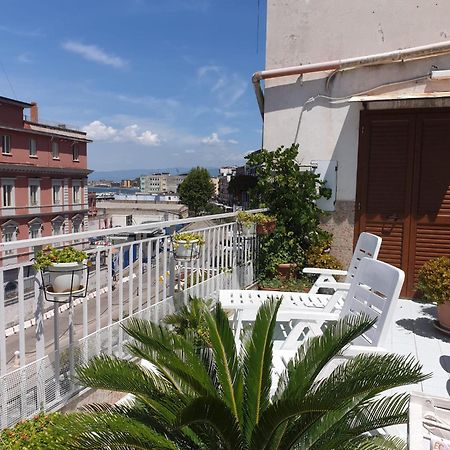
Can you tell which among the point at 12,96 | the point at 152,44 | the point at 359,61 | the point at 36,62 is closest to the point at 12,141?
the point at 12,96

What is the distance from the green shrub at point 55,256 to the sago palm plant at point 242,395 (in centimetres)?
51

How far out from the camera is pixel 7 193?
1388 inches

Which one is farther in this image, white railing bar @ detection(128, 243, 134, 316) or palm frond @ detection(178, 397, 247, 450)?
white railing bar @ detection(128, 243, 134, 316)

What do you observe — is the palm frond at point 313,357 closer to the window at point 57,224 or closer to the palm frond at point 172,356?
the palm frond at point 172,356

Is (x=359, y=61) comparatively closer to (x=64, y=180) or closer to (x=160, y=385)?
(x=160, y=385)

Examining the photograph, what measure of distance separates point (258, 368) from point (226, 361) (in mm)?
157

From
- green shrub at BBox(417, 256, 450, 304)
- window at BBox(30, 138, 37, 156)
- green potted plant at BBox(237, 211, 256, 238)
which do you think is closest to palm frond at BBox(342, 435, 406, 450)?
green shrub at BBox(417, 256, 450, 304)

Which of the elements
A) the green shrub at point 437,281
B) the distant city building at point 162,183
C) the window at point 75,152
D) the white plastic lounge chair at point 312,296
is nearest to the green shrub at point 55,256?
the white plastic lounge chair at point 312,296

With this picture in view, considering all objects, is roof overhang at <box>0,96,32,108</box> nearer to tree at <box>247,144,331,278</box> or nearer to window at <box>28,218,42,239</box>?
window at <box>28,218,42,239</box>

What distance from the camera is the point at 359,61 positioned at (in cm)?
541

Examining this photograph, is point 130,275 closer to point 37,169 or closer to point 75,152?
point 37,169

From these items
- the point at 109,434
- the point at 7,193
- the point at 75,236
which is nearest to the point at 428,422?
the point at 109,434

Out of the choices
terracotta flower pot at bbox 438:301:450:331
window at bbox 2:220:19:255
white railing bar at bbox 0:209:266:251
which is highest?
white railing bar at bbox 0:209:266:251

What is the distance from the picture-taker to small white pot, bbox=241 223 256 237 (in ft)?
16.5
